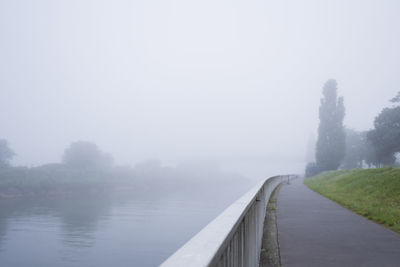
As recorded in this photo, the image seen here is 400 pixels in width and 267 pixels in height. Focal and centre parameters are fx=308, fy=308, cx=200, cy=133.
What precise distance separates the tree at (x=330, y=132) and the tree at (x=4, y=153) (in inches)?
3853

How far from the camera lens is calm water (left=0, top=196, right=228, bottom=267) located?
168ft

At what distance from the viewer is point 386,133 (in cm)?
4484

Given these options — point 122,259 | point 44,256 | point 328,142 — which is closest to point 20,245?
point 44,256

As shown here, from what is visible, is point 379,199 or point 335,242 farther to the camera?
Answer: point 379,199

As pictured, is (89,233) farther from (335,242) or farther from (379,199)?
(335,242)

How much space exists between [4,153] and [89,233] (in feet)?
174

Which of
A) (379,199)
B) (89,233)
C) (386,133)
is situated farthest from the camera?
(89,233)

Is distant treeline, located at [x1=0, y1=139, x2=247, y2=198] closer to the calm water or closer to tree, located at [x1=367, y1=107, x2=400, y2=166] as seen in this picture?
the calm water

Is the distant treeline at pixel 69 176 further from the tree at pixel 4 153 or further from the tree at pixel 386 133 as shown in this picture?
the tree at pixel 386 133

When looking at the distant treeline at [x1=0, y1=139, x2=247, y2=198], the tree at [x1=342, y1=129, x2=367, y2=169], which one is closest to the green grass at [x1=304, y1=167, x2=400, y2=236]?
the tree at [x1=342, y1=129, x2=367, y2=169]

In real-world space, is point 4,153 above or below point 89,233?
above

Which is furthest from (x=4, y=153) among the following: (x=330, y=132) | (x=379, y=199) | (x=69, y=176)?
(x=379, y=199)

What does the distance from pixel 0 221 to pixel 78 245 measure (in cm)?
2760

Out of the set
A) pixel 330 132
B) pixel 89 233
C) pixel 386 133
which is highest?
pixel 330 132
